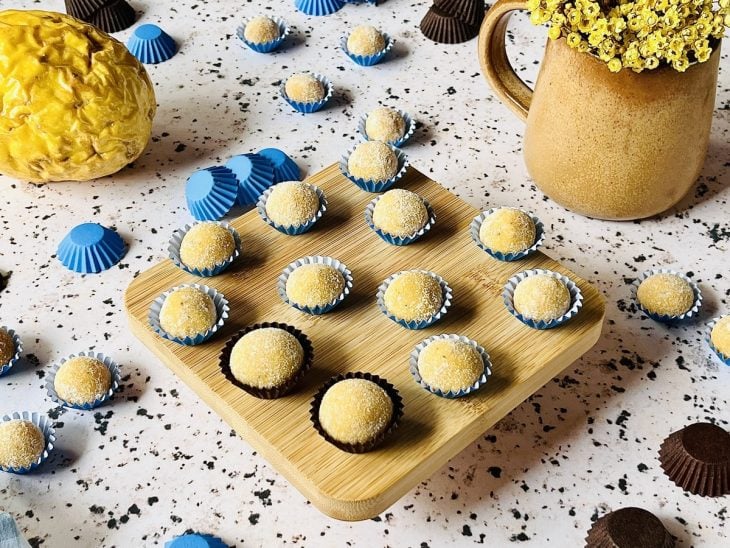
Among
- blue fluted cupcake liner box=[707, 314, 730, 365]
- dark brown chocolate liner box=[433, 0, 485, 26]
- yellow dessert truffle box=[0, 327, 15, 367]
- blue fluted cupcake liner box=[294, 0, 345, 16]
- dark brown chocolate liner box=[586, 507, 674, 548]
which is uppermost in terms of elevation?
dark brown chocolate liner box=[433, 0, 485, 26]

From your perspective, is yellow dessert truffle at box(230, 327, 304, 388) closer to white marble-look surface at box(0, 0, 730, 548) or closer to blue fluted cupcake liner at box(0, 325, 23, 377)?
white marble-look surface at box(0, 0, 730, 548)

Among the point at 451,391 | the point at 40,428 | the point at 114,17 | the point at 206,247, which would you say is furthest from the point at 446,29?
the point at 40,428

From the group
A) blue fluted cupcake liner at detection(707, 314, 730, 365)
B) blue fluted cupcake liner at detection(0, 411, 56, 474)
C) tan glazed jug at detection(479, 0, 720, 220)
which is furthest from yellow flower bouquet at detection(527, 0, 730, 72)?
blue fluted cupcake liner at detection(0, 411, 56, 474)

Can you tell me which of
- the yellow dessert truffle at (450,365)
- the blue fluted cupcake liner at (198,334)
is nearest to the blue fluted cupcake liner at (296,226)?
the blue fluted cupcake liner at (198,334)

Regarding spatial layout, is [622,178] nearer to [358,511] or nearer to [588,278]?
[588,278]

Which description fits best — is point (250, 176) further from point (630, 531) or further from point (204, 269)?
point (630, 531)

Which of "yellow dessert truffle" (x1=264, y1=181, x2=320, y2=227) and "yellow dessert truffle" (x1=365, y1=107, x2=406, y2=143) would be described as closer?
"yellow dessert truffle" (x1=264, y1=181, x2=320, y2=227)

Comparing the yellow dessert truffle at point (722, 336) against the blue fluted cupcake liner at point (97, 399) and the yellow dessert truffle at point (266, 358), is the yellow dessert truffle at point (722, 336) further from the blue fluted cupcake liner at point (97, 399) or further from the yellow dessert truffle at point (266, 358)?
the blue fluted cupcake liner at point (97, 399)
